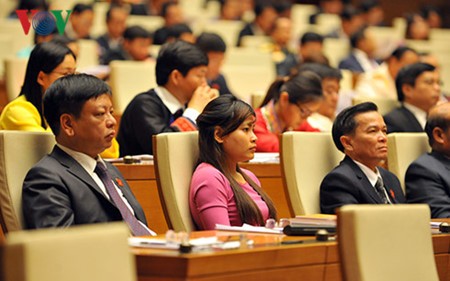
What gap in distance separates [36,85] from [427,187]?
1625mm

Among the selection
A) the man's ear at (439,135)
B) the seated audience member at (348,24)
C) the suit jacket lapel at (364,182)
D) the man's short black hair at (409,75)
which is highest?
the seated audience member at (348,24)

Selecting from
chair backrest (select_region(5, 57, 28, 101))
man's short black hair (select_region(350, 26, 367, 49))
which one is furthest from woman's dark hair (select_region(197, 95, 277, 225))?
man's short black hair (select_region(350, 26, 367, 49))

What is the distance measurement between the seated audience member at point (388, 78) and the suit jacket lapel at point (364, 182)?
3492 millimetres

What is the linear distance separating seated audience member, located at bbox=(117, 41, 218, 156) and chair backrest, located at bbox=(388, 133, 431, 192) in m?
0.85

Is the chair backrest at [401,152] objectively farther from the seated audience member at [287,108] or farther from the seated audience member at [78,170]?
the seated audience member at [78,170]

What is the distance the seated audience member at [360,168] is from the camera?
3.76 metres

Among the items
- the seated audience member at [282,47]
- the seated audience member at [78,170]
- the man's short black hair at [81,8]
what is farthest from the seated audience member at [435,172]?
the man's short black hair at [81,8]

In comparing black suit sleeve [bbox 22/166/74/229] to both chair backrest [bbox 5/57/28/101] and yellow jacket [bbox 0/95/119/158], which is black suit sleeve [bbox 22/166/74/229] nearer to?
yellow jacket [bbox 0/95/119/158]

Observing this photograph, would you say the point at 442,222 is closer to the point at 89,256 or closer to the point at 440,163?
the point at 440,163

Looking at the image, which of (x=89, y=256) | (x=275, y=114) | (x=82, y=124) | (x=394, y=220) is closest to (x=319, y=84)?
(x=275, y=114)

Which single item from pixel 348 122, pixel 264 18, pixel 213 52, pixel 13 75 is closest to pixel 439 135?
pixel 348 122

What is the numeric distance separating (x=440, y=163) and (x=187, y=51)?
130 centimetres

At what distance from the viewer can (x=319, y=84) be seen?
4879 millimetres

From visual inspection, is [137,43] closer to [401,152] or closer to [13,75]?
[13,75]
